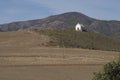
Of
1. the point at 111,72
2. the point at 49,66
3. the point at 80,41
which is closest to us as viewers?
the point at 111,72

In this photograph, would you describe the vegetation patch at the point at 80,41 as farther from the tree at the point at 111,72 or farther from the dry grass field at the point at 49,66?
the tree at the point at 111,72

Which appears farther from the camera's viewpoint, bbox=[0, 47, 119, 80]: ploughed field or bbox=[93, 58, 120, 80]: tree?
bbox=[0, 47, 119, 80]: ploughed field

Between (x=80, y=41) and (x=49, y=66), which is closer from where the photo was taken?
(x=49, y=66)

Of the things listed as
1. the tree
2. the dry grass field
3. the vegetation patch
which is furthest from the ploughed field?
the tree

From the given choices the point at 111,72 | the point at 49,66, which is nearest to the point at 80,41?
the point at 49,66

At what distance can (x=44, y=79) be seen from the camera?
3014 centimetres

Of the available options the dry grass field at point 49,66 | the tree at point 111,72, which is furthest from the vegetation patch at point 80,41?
the tree at point 111,72

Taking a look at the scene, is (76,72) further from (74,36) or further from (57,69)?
(74,36)

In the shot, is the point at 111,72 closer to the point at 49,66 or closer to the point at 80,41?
the point at 49,66

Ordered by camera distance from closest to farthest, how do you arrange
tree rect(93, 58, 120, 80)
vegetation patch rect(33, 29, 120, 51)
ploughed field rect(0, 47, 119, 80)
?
tree rect(93, 58, 120, 80)
ploughed field rect(0, 47, 119, 80)
vegetation patch rect(33, 29, 120, 51)

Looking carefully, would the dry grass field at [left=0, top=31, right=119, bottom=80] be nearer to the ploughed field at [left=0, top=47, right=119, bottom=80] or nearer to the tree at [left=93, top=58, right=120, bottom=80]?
the ploughed field at [left=0, top=47, right=119, bottom=80]

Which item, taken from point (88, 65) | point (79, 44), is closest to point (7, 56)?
point (88, 65)

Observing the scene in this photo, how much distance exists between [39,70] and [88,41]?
39.3m

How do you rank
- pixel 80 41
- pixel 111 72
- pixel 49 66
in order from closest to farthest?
pixel 111 72 < pixel 49 66 < pixel 80 41
